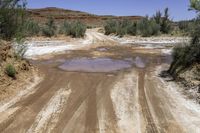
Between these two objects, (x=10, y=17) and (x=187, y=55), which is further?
(x=10, y=17)

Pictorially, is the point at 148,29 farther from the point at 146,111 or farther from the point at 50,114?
the point at 50,114

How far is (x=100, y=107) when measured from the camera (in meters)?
9.43

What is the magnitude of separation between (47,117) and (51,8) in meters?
156

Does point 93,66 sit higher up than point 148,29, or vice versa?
point 148,29

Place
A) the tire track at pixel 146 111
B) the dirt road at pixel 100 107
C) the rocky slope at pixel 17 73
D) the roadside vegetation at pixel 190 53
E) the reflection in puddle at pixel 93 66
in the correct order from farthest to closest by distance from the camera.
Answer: the reflection in puddle at pixel 93 66 < the roadside vegetation at pixel 190 53 < the rocky slope at pixel 17 73 < the dirt road at pixel 100 107 < the tire track at pixel 146 111

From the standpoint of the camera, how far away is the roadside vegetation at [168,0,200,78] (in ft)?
46.1

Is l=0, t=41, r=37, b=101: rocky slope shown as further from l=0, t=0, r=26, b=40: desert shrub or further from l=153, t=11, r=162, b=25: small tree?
l=153, t=11, r=162, b=25: small tree

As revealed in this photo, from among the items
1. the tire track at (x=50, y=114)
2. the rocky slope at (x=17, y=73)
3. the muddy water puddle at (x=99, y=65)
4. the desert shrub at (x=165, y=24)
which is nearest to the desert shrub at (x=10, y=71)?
the rocky slope at (x=17, y=73)

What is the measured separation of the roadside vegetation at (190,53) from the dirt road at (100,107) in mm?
1219

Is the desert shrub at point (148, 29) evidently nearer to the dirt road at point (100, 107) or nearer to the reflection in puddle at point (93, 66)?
the reflection in puddle at point (93, 66)

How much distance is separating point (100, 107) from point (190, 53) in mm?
6593

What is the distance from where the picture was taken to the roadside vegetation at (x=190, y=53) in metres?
14.0

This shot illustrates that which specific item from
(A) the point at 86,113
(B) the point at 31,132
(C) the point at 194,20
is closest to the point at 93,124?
(A) the point at 86,113

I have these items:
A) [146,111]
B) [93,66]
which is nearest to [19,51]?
[93,66]
